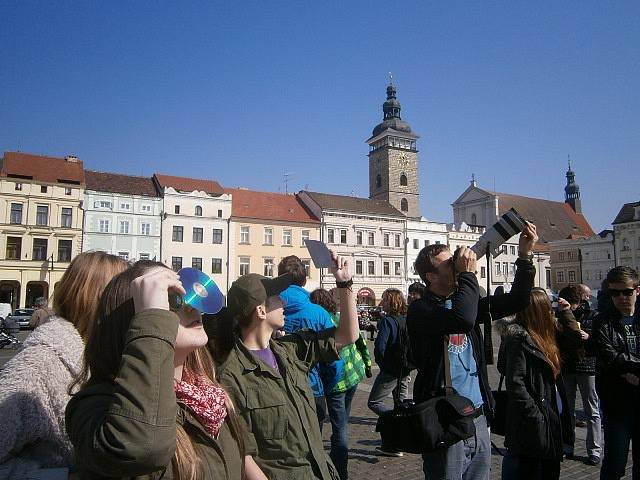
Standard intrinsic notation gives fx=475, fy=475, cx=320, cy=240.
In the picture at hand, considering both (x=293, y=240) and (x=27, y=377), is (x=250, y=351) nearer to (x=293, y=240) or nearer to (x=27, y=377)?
(x=27, y=377)

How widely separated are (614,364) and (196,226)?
3969 centimetres

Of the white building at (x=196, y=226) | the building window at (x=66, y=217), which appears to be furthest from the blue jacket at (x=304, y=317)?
the building window at (x=66, y=217)

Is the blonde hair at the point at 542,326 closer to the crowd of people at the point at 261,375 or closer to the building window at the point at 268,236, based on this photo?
the crowd of people at the point at 261,375

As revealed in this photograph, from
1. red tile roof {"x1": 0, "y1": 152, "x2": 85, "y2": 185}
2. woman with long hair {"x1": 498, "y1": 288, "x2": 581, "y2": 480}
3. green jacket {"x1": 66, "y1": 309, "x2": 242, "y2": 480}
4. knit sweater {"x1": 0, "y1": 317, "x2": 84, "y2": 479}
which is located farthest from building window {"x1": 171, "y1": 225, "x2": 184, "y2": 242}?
green jacket {"x1": 66, "y1": 309, "x2": 242, "y2": 480}

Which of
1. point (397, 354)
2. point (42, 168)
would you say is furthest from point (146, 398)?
point (42, 168)

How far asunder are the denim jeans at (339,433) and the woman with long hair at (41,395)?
2.96 metres

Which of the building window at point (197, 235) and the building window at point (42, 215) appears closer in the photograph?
the building window at point (42, 215)

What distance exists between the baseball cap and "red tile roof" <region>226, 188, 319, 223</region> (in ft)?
134

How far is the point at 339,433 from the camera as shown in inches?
180

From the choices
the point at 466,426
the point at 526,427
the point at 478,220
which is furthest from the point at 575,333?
the point at 478,220

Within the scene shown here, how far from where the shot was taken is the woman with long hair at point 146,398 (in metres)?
1.40

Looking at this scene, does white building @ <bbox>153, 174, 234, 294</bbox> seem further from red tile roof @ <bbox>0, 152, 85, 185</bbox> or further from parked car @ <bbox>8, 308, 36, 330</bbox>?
parked car @ <bbox>8, 308, 36, 330</bbox>

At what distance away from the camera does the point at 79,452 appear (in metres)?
1.45

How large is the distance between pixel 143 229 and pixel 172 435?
40.7 meters
